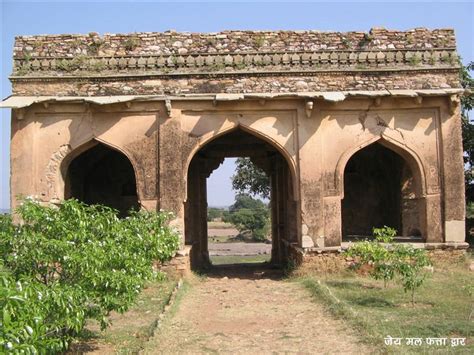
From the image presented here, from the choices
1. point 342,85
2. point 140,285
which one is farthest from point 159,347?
point 342,85

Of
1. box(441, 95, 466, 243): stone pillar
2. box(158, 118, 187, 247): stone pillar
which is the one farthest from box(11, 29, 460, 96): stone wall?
box(158, 118, 187, 247): stone pillar

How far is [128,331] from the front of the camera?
23.1 feet

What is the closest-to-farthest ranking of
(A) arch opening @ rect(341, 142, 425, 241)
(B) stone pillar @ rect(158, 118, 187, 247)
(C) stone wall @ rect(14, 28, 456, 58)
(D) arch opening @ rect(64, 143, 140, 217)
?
(B) stone pillar @ rect(158, 118, 187, 247), (C) stone wall @ rect(14, 28, 456, 58), (D) arch opening @ rect(64, 143, 140, 217), (A) arch opening @ rect(341, 142, 425, 241)

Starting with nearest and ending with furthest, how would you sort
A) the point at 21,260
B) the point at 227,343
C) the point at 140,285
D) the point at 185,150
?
the point at 21,260, the point at 140,285, the point at 227,343, the point at 185,150

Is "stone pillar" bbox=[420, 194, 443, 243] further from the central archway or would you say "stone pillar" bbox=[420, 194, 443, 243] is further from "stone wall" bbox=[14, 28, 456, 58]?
the central archway

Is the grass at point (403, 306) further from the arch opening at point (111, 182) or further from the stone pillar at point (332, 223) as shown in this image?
the arch opening at point (111, 182)

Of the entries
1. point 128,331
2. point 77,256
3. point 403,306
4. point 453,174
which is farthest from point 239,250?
point 77,256

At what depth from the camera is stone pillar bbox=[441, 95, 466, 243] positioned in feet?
36.1

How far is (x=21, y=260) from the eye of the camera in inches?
208

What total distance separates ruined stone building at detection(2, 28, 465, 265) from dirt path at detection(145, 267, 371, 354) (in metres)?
1.80

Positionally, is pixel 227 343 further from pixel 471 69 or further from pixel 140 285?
pixel 471 69

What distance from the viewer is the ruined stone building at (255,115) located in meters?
11.0

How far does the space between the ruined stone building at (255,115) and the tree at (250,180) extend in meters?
20.0

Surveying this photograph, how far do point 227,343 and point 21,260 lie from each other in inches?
104
